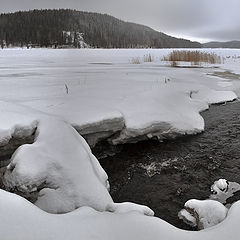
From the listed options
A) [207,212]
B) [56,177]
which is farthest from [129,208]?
[56,177]

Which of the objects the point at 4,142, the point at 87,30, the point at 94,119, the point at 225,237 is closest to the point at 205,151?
the point at 94,119

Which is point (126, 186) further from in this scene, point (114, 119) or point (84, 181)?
point (114, 119)

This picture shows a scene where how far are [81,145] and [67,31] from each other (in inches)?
2759

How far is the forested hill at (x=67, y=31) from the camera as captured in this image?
58906mm

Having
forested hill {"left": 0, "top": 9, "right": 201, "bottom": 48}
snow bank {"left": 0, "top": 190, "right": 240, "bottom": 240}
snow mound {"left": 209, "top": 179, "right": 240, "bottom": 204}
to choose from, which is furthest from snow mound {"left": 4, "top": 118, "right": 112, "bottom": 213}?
forested hill {"left": 0, "top": 9, "right": 201, "bottom": 48}

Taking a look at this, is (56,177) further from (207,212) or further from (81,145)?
(207,212)

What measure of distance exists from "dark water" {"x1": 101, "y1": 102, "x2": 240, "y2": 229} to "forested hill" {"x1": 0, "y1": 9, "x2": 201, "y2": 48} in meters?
55.6

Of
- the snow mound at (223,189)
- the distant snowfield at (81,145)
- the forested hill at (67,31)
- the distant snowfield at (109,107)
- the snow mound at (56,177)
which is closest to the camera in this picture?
the distant snowfield at (81,145)

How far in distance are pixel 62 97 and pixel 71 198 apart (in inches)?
202

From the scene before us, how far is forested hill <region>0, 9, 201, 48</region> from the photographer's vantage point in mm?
58906

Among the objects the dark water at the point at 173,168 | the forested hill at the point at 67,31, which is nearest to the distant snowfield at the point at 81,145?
the dark water at the point at 173,168

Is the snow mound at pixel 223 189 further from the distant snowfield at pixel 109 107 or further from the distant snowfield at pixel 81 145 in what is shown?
the distant snowfield at pixel 109 107

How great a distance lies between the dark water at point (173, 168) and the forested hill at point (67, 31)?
55.6 m

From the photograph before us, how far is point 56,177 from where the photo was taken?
4.67 m
